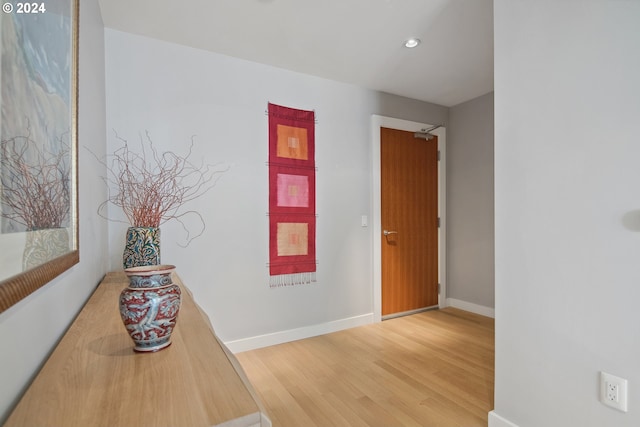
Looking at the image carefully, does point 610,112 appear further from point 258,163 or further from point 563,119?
point 258,163

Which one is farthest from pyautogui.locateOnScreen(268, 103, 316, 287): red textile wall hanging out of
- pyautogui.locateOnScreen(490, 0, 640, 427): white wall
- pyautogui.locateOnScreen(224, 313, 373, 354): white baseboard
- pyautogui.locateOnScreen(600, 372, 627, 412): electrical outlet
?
pyautogui.locateOnScreen(600, 372, 627, 412): electrical outlet

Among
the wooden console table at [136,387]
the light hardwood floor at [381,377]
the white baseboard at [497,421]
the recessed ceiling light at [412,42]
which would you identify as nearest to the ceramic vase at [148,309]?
the wooden console table at [136,387]

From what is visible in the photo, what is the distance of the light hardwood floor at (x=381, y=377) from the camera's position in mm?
1760

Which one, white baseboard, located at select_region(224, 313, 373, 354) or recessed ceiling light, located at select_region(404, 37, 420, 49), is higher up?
recessed ceiling light, located at select_region(404, 37, 420, 49)

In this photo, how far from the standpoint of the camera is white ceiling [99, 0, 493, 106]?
1927 mm

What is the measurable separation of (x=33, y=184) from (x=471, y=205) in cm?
382

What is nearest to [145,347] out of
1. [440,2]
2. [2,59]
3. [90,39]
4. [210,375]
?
[210,375]

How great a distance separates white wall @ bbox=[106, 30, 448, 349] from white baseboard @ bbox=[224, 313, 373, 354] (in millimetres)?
26

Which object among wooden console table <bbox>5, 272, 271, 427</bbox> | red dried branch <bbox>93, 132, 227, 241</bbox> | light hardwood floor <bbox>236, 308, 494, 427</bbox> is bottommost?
light hardwood floor <bbox>236, 308, 494, 427</bbox>

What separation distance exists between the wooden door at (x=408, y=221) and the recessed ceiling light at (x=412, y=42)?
104 centimetres

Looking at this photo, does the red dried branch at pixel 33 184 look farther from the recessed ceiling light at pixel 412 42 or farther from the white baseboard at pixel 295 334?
the recessed ceiling light at pixel 412 42

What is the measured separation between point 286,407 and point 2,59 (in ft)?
6.46

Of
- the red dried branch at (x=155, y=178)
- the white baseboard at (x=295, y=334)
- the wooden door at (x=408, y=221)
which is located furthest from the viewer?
the wooden door at (x=408, y=221)

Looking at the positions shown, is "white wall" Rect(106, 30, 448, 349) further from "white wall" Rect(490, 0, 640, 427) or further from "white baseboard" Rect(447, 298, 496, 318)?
"white wall" Rect(490, 0, 640, 427)
